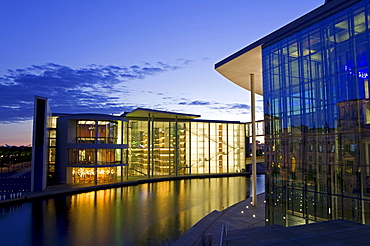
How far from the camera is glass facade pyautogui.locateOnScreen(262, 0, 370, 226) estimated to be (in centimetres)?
1303

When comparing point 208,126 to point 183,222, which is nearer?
point 183,222

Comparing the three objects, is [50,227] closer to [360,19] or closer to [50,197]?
[50,197]

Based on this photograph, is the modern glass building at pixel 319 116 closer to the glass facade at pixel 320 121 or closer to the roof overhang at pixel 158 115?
the glass facade at pixel 320 121

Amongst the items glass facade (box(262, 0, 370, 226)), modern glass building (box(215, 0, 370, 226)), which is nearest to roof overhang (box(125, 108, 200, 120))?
modern glass building (box(215, 0, 370, 226))

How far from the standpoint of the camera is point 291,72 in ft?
55.6

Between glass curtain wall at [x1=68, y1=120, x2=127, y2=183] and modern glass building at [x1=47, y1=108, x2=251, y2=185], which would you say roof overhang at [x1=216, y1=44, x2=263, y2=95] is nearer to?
modern glass building at [x1=47, y1=108, x2=251, y2=185]

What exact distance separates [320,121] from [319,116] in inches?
10.0

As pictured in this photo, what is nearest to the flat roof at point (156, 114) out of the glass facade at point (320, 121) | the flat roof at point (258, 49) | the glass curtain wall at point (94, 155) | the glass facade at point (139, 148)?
the glass facade at point (139, 148)

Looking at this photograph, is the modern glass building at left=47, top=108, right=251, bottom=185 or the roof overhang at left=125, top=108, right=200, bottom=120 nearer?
the modern glass building at left=47, top=108, right=251, bottom=185

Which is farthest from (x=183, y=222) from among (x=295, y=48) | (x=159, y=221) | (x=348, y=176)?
(x=295, y=48)

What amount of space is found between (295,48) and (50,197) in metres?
24.5

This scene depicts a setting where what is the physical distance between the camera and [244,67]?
23.5m

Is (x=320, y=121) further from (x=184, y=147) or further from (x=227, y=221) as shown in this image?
(x=184, y=147)

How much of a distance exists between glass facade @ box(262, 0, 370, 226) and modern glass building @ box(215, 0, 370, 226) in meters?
0.04
